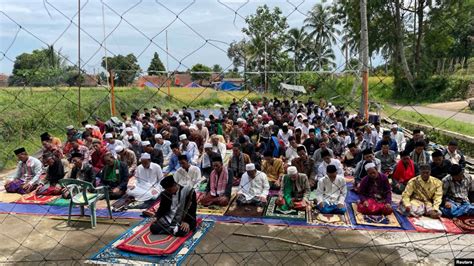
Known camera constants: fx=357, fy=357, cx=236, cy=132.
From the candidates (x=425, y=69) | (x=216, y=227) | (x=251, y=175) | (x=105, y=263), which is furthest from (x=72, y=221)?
(x=425, y=69)

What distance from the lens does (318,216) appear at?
5.71m

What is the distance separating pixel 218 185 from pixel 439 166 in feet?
13.5

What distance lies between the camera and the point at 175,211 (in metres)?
4.96

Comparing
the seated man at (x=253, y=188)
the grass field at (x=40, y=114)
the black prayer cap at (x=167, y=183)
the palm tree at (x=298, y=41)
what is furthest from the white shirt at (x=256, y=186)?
the palm tree at (x=298, y=41)

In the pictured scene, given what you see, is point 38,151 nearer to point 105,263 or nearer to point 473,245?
point 105,263

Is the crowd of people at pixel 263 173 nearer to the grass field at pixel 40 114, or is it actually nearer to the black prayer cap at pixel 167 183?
the black prayer cap at pixel 167 183

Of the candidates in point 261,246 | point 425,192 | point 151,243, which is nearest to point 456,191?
point 425,192

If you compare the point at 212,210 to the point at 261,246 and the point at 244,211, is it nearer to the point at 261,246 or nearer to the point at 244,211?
the point at 244,211

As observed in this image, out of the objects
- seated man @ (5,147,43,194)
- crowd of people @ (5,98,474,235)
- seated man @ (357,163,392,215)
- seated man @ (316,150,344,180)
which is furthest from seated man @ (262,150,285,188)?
seated man @ (5,147,43,194)

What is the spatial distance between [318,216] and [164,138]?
5453 millimetres

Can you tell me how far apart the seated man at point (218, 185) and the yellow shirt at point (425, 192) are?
293cm

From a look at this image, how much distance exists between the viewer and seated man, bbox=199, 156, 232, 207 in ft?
20.6

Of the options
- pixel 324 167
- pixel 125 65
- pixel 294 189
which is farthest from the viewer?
pixel 125 65

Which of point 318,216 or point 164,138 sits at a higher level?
point 164,138
